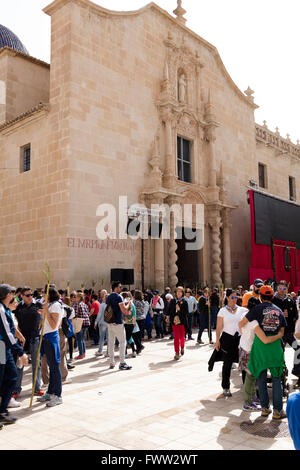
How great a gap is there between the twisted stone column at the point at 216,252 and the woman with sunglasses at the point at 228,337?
44.1ft

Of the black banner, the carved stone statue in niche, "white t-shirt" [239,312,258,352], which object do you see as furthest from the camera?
the black banner

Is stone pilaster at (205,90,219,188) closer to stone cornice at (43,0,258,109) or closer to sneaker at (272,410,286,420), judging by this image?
stone cornice at (43,0,258,109)

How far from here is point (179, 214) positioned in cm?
1895

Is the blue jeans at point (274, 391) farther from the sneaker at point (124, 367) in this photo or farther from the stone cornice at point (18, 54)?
the stone cornice at point (18, 54)

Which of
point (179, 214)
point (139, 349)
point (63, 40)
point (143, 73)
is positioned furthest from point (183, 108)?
point (139, 349)

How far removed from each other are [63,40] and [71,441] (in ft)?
49.4

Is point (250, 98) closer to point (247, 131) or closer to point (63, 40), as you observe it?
point (247, 131)

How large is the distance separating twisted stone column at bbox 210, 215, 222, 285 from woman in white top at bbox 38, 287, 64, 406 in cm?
1432

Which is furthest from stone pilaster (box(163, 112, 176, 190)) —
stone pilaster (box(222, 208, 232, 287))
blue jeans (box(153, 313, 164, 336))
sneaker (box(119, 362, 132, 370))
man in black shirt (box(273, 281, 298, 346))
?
sneaker (box(119, 362, 132, 370))

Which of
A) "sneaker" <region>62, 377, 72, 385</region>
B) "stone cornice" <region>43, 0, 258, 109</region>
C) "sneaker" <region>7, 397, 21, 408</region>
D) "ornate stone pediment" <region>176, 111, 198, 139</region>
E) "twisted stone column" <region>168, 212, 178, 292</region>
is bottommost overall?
"sneaker" <region>62, 377, 72, 385</region>

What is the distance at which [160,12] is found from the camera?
64.8 ft

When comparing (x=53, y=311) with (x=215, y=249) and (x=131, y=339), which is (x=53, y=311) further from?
(x=215, y=249)

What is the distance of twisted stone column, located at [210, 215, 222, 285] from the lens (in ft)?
66.9

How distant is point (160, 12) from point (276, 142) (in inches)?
509
